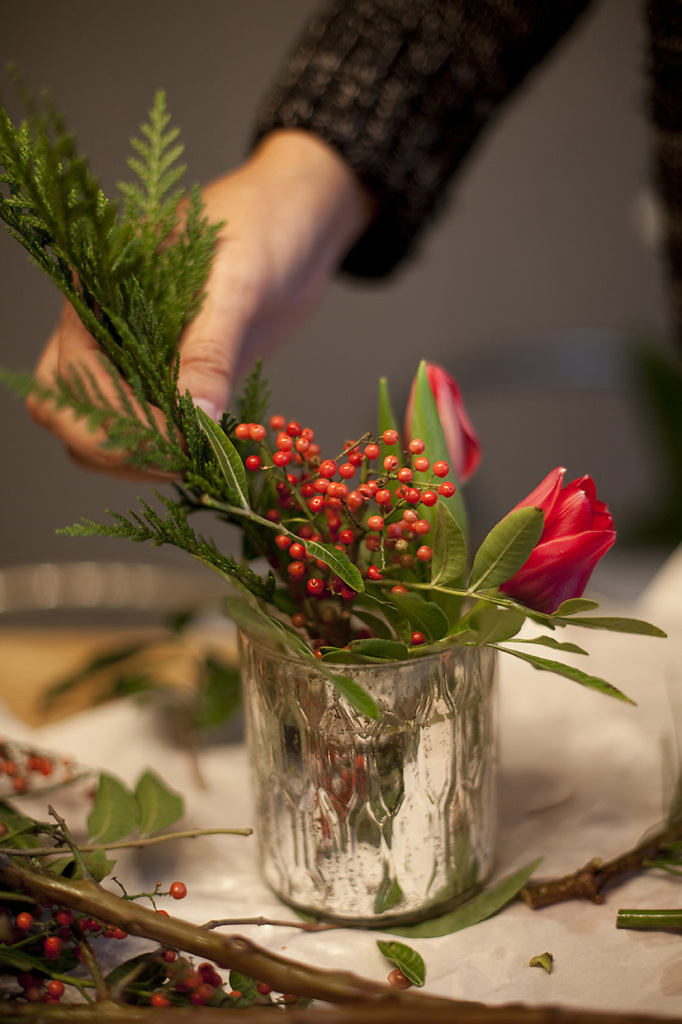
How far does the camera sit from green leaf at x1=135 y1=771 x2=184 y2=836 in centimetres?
37

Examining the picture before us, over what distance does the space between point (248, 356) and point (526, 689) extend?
0.86 feet

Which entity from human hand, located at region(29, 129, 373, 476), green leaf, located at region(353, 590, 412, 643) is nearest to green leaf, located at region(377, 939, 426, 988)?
green leaf, located at region(353, 590, 412, 643)

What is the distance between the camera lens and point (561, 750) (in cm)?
45

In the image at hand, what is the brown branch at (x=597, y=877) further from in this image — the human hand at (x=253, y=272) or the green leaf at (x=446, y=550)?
the human hand at (x=253, y=272)

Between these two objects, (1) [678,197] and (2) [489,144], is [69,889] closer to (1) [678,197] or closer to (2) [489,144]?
(1) [678,197]

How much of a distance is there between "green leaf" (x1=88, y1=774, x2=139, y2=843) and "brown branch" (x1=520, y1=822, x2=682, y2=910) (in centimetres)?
17

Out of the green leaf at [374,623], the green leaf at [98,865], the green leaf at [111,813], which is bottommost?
the green leaf at [111,813]

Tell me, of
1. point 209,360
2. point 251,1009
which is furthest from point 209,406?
point 251,1009

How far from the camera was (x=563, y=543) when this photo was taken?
284 millimetres

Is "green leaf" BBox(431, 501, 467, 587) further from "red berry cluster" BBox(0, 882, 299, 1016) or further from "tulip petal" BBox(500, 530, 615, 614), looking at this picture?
"red berry cluster" BBox(0, 882, 299, 1016)

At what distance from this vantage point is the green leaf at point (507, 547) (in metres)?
0.28

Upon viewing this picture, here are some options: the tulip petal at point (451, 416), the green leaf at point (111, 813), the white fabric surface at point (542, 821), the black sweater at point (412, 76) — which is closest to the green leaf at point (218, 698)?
the white fabric surface at point (542, 821)

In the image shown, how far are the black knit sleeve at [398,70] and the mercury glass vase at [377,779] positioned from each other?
15.1 inches

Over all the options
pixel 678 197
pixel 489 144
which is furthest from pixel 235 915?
pixel 489 144
